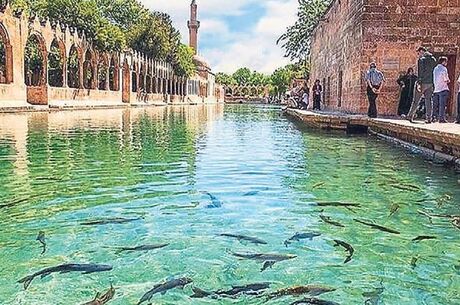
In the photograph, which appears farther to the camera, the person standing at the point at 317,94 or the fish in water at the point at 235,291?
the person standing at the point at 317,94

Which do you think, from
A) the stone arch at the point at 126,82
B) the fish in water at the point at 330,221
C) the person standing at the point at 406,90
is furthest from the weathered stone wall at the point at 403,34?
the stone arch at the point at 126,82

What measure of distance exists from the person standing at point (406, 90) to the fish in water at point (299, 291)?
1416 cm

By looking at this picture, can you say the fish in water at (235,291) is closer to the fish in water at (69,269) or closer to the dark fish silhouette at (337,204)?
the fish in water at (69,269)

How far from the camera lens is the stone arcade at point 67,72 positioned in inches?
1037

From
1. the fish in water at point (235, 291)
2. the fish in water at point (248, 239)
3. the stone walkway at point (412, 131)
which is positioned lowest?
the fish in water at point (235, 291)

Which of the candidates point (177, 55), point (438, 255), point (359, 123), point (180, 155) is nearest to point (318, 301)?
point (438, 255)

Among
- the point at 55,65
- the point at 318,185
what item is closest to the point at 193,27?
the point at 55,65

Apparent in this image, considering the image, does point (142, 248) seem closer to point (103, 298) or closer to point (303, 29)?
point (103, 298)

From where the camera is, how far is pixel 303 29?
42.6 m

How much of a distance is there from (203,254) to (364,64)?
48.9 feet

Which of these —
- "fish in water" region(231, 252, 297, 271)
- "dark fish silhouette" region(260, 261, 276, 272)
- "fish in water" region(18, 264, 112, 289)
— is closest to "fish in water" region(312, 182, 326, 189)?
"fish in water" region(231, 252, 297, 271)

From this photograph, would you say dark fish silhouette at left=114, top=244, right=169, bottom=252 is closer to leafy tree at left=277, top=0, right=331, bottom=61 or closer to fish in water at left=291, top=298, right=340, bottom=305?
fish in water at left=291, top=298, right=340, bottom=305

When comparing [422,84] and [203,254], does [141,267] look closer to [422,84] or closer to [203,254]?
[203,254]

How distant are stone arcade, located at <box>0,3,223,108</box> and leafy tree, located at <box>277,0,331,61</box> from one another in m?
13.4
